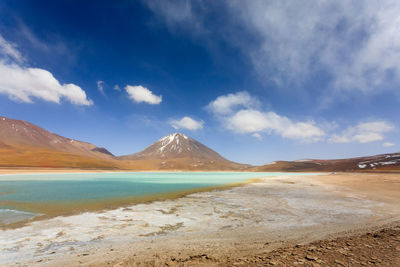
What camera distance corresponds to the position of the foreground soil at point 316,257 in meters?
4.32

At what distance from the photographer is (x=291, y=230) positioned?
758 centimetres

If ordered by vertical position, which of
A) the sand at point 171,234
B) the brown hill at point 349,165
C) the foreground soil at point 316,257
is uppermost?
the brown hill at point 349,165

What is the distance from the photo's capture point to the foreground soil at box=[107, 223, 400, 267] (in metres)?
4.32

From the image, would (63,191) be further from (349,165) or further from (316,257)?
(349,165)

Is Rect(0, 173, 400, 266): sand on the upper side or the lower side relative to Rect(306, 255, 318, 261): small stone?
lower

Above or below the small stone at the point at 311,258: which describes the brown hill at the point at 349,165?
above

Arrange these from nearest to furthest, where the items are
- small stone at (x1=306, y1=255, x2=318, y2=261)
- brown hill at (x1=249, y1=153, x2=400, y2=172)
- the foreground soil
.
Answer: the foreground soil
small stone at (x1=306, y1=255, x2=318, y2=261)
brown hill at (x1=249, y1=153, x2=400, y2=172)

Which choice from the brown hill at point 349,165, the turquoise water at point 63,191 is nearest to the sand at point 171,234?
the turquoise water at point 63,191

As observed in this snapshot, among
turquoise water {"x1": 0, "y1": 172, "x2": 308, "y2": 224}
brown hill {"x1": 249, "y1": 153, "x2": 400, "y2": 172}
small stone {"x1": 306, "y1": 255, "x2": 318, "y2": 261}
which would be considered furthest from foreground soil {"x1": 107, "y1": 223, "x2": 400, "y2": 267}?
brown hill {"x1": 249, "y1": 153, "x2": 400, "y2": 172}

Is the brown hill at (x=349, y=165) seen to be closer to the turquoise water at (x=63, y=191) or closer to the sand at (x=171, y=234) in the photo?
the turquoise water at (x=63, y=191)

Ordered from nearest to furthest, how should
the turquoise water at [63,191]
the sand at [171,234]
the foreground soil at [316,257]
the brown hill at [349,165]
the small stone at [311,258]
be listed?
the foreground soil at [316,257]
the small stone at [311,258]
the sand at [171,234]
the turquoise water at [63,191]
the brown hill at [349,165]

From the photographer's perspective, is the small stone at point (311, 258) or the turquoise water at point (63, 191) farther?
the turquoise water at point (63, 191)

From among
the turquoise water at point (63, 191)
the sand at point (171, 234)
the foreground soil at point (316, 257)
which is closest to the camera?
the foreground soil at point (316, 257)

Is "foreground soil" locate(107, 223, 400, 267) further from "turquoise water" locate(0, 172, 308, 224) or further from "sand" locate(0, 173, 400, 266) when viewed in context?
"turquoise water" locate(0, 172, 308, 224)
